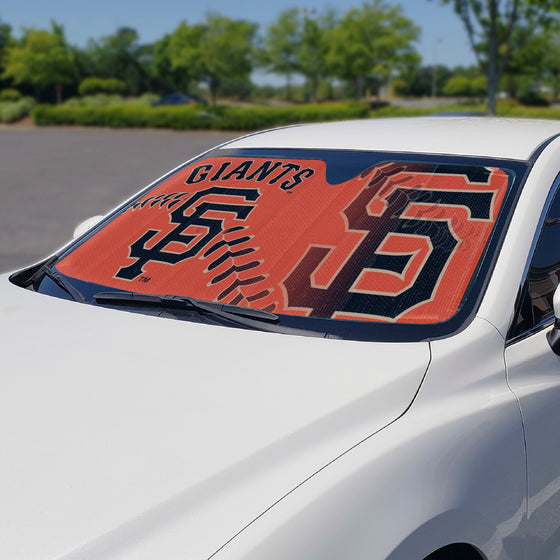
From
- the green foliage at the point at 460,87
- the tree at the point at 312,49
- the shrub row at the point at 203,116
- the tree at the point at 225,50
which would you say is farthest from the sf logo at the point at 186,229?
the green foliage at the point at 460,87

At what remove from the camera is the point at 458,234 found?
2312mm

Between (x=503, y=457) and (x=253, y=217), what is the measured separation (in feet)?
4.12

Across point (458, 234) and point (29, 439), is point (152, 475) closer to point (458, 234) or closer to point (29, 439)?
point (29, 439)

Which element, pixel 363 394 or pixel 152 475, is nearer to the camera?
pixel 152 475

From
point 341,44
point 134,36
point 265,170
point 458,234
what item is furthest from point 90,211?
point 134,36

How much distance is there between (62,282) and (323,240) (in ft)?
3.15

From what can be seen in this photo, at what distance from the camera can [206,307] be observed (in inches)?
89.4

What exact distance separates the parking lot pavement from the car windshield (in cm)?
535

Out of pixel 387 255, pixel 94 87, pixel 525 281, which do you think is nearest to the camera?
pixel 525 281

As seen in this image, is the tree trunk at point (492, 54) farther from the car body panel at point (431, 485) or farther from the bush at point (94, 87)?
the bush at point (94, 87)

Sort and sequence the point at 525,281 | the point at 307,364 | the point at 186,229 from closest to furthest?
1. the point at 307,364
2. the point at 525,281
3. the point at 186,229

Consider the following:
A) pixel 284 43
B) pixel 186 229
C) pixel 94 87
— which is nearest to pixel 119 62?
pixel 94 87

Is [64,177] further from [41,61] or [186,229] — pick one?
[41,61]

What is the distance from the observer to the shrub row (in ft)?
117
